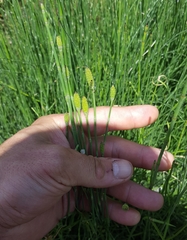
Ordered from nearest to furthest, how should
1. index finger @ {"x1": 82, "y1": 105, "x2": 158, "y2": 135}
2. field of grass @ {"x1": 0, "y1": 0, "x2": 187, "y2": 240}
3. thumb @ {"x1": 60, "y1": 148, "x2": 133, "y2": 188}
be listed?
thumb @ {"x1": 60, "y1": 148, "x2": 133, "y2": 188} → index finger @ {"x1": 82, "y1": 105, "x2": 158, "y2": 135} → field of grass @ {"x1": 0, "y1": 0, "x2": 187, "y2": 240}

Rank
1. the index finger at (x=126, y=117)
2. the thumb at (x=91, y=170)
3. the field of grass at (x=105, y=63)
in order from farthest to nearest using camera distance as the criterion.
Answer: the field of grass at (x=105, y=63) < the index finger at (x=126, y=117) < the thumb at (x=91, y=170)

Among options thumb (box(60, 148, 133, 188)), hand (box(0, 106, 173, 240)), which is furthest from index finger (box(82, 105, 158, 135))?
thumb (box(60, 148, 133, 188))

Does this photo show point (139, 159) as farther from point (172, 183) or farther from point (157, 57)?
point (157, 57)


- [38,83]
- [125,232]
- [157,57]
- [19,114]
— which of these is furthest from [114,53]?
[125,232]

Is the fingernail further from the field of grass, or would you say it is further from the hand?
the field of grass

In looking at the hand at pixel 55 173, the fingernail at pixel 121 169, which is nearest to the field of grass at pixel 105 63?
the hand at pixel 55 173

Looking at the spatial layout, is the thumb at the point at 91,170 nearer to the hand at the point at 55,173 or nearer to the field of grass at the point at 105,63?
the hand at the point at 55,173

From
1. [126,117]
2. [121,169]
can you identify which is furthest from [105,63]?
[121,169]

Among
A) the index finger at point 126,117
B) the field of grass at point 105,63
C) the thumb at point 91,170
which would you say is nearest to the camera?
the thumb at point 91,170
